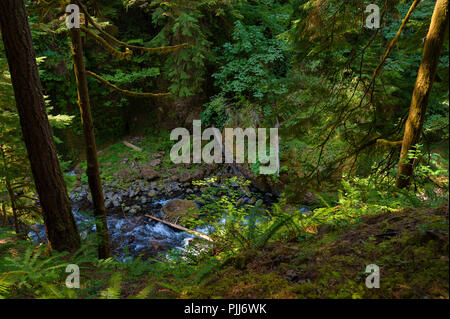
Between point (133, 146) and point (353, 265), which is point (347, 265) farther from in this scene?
point (133, 146)

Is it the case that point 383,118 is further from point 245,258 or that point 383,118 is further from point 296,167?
point 296,167

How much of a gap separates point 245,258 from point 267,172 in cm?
834

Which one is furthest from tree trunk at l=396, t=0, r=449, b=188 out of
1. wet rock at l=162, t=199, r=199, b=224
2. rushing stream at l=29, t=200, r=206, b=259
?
wet rock at l=162, t=199, r=199, b=224

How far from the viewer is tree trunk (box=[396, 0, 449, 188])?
2840 mm

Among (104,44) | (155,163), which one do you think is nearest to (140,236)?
(155,163)

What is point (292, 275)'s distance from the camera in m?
1.94

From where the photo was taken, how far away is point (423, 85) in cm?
311

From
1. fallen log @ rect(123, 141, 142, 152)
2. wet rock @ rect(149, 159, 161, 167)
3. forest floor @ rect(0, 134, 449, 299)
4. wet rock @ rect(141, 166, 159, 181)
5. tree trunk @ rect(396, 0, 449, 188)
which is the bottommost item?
wet rock @ rect(141, 166, 159, 181)

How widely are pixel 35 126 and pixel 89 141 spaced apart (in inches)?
31.5

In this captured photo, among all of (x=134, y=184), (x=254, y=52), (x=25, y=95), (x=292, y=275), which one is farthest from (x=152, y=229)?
(x=254, y=52)

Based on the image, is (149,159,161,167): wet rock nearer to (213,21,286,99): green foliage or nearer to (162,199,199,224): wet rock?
(162,199,199,224): wet rock

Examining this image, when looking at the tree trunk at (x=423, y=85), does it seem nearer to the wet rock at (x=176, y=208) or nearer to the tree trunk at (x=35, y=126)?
the tree trunk at (x=35, y=126)

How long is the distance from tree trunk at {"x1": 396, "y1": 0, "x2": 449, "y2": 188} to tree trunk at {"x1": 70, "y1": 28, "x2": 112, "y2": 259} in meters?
4.71

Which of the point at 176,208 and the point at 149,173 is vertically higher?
the point at 149,173
